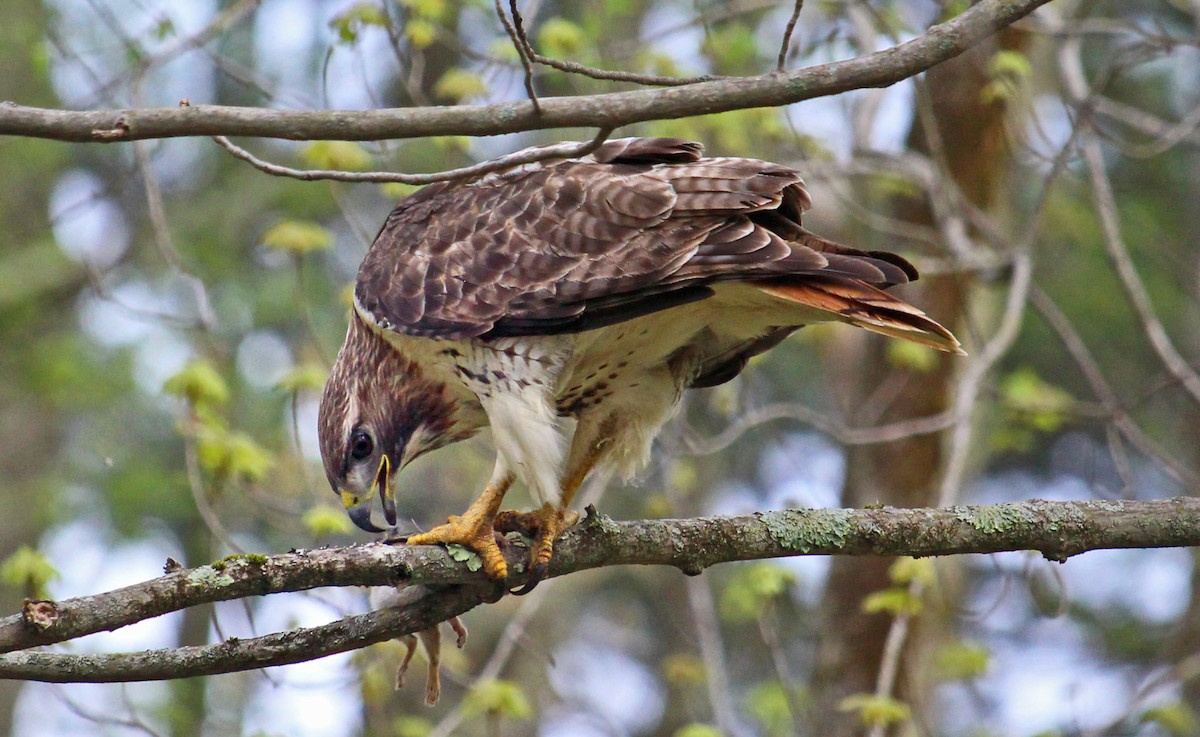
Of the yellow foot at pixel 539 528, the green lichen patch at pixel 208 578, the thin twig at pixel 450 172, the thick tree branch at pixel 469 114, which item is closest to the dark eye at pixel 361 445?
the yellow foot at pixel 539 528

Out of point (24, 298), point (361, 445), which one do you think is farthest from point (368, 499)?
point (24, 298)

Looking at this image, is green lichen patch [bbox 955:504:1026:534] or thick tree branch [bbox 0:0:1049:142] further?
green lichen patch [bbox 955:504:1026:534]

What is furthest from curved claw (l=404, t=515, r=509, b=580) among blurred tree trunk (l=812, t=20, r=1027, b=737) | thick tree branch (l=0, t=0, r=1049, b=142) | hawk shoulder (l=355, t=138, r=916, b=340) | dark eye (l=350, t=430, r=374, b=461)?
blurred tree trunk (l=812, t=20, r=1027, b=737)

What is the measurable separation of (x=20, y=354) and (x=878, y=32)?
7.03m

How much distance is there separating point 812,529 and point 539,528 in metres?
0.91

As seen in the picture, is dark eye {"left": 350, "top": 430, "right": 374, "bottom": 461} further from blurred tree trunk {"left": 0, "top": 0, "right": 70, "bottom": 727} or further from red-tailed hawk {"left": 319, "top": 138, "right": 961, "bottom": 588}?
blurred tree trunk {"left": 0, "top": 0, "right": 70, "bottom": 727}

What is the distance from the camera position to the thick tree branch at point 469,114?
2.95 meters

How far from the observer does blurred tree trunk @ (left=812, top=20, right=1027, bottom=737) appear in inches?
271

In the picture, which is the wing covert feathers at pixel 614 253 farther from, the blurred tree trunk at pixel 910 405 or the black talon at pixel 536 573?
the blurred tree trunk at pixel 910 405

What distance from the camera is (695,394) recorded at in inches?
379

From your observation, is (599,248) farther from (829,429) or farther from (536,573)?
(829,429)

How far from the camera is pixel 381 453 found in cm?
464

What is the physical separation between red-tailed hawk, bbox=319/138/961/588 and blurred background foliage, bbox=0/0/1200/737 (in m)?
1.03

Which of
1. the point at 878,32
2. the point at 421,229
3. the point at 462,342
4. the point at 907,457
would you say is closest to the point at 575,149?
the point at 462,342
